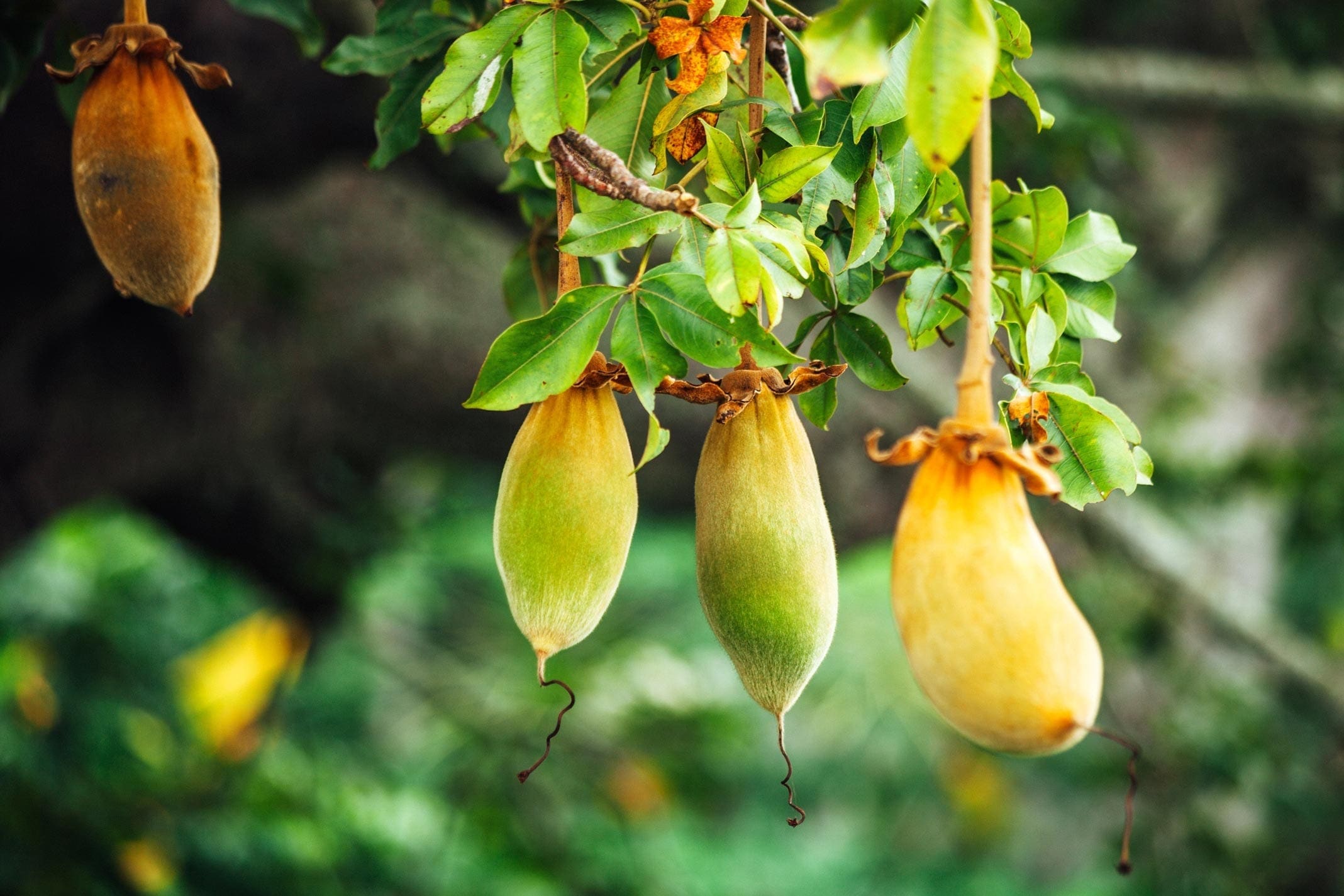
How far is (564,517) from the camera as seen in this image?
1.58ft

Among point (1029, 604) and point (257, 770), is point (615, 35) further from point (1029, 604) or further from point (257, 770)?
point (257, 770)

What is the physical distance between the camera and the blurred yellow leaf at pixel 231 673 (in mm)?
3301

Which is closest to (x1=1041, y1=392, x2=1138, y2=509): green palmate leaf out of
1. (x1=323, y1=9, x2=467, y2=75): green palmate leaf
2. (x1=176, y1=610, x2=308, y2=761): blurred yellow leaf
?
(x1=323, y1=9, x2=467, y2=75): green palmate leaf

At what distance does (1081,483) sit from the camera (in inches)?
21.3

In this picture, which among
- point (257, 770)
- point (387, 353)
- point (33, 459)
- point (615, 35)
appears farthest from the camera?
point (257, 770)

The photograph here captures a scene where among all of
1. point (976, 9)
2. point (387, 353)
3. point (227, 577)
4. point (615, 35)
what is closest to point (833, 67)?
point (976, 9)

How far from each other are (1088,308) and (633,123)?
0.26 m

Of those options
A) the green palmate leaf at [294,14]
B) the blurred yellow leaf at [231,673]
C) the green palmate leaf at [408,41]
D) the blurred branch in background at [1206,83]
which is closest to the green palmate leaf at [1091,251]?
the green palmate leaf at [408,41]

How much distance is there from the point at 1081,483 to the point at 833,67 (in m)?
0.25

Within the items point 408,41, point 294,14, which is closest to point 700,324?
point 408,41

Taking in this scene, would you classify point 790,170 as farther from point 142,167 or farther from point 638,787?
point 638,787

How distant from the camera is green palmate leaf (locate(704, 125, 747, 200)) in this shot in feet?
1.70

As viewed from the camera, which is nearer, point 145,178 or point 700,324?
point 700,324

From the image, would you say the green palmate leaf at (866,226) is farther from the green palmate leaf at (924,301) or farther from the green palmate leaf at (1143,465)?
the green palmate leaf at (1143,465)
